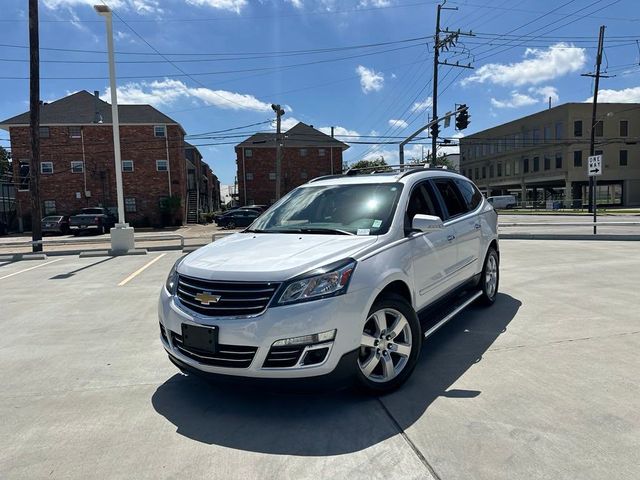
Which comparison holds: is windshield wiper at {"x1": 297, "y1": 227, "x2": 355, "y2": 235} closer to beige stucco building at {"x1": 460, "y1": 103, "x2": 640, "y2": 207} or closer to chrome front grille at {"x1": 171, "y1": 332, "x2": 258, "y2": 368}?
chrome front grille at {"x1": 171, "y1": 332, "x2": 258, "y2": 368}

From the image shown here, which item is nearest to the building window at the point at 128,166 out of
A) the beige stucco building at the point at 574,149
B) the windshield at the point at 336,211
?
the windshield at the point at 336,211

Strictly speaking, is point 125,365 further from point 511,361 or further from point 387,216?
point 511,361

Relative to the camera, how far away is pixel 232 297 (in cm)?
311

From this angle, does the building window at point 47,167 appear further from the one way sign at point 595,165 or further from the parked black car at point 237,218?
the one way sign at point 595,165

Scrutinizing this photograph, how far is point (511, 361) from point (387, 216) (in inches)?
70.3

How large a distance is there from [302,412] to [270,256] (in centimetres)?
118

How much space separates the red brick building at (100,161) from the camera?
3709 cm

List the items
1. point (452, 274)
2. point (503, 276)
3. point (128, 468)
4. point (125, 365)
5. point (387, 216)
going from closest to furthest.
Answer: point (128, 468)
point (387, 216)
point (125, 365)
point (452, 274)
point (503, 276)

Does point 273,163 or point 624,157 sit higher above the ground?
point 273,163

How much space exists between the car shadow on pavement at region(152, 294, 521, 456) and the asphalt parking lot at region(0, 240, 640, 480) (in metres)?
0.01

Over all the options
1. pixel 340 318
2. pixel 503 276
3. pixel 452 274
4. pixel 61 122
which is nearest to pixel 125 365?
pixel 340 318

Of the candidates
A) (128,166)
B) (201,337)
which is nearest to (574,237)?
(201,337)

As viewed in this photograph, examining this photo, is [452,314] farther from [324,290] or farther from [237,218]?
[237,218]

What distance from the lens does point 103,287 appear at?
849cm
